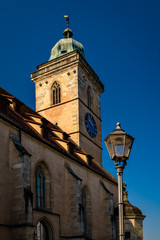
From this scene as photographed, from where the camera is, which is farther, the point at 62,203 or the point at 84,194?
the point at 84,194

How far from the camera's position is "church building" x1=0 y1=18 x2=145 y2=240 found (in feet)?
48.2

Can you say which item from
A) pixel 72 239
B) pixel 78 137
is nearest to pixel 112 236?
pixel 72 239

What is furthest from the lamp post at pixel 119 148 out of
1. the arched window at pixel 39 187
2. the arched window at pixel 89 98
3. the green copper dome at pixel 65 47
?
the green copper dome at pixel 65 47

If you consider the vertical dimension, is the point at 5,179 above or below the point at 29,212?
above

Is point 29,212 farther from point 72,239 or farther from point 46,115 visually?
point 46,115

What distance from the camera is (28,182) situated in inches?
583

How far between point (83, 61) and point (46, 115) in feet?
22.3

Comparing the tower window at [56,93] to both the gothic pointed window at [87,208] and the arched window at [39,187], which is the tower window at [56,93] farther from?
the arched window at [39,187]

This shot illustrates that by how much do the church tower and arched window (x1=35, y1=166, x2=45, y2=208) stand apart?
11.1 m

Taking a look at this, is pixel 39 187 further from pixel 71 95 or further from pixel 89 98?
pixel 89 98

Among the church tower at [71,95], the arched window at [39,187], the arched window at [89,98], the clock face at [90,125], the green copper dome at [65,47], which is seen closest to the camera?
the arched window at [39,187]

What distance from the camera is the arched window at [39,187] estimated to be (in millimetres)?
17836

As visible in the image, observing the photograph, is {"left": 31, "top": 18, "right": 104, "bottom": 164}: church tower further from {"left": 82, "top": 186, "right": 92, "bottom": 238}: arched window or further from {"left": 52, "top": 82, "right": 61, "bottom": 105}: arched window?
{"left": 82, "top": 186, "right": 92, "bottom": 238}: arched window

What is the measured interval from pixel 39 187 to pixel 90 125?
50.7ft
